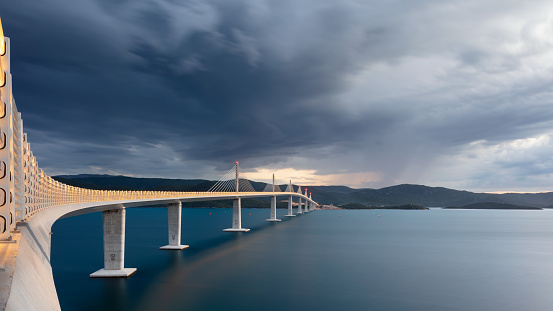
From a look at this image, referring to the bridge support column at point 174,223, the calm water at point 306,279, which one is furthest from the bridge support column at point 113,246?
the bridge support column at point 174,223

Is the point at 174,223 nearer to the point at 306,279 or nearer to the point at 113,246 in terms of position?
the point at 113,246

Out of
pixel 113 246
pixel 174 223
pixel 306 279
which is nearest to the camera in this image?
pixel 113 246

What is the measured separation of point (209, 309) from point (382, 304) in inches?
676

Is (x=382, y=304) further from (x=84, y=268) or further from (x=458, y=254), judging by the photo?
(x=458, y=254)

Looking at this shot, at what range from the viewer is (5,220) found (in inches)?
293

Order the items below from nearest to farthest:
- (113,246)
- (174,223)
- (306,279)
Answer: (113,246), (306,279), (174,223)

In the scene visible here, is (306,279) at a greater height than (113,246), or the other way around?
(113,246)

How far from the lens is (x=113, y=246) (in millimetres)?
47094

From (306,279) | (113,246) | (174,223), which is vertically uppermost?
(174,223)

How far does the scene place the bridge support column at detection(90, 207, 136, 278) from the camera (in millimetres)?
47062

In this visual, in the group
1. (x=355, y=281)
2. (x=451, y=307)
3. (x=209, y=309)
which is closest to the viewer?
(x=209, y=309)

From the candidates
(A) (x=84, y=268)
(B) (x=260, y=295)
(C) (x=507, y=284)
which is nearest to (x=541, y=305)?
(C) (x=507, y=284)

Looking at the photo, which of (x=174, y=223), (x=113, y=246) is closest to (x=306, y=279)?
(x=113, y=246)

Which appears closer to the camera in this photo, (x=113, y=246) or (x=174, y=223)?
(x=113, y=246)
